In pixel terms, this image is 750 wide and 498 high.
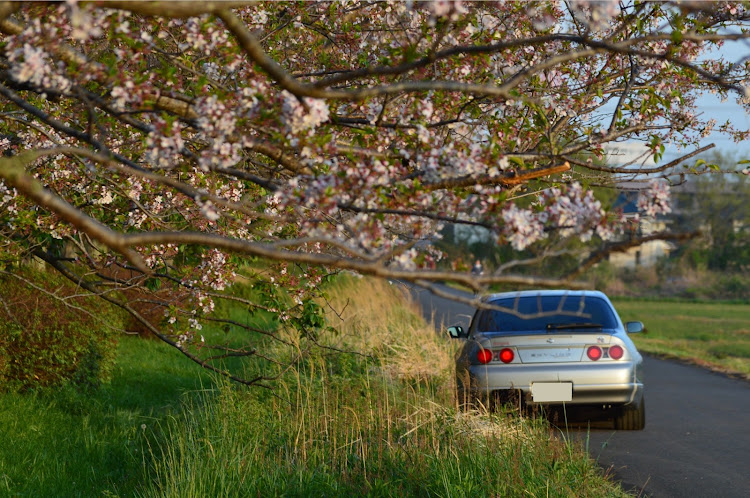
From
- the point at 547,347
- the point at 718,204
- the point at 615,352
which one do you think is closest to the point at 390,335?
the point at 547,347

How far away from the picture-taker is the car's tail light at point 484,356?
8461 millimetres

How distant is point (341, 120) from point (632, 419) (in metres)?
6.07

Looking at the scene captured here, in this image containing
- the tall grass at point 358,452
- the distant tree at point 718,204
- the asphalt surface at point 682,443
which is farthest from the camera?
the distant tree at point 718,204

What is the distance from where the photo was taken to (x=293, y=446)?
675 cm

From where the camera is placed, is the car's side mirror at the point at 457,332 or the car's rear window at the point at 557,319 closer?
the car's rear window at the point at 557,319

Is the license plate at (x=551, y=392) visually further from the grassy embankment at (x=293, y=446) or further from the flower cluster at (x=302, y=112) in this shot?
the flower cluster at (x=302, y=112)

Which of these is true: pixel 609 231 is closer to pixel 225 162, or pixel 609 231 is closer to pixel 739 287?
pixel 225 162

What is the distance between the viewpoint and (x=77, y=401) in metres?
9.54

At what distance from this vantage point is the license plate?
8.28 meters

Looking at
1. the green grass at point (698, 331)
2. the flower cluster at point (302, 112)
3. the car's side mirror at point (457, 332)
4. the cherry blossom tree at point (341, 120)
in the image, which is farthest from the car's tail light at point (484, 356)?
the green grass at point (698, 331)

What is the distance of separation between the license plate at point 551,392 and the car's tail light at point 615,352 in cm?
56

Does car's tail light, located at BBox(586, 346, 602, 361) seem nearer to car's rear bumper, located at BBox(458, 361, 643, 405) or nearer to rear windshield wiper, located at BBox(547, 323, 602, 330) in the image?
car's rear bumper, located at BBox(458, 361, 643, 405)

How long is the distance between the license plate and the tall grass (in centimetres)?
67

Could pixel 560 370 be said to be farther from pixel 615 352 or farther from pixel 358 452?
pixel 358 452
